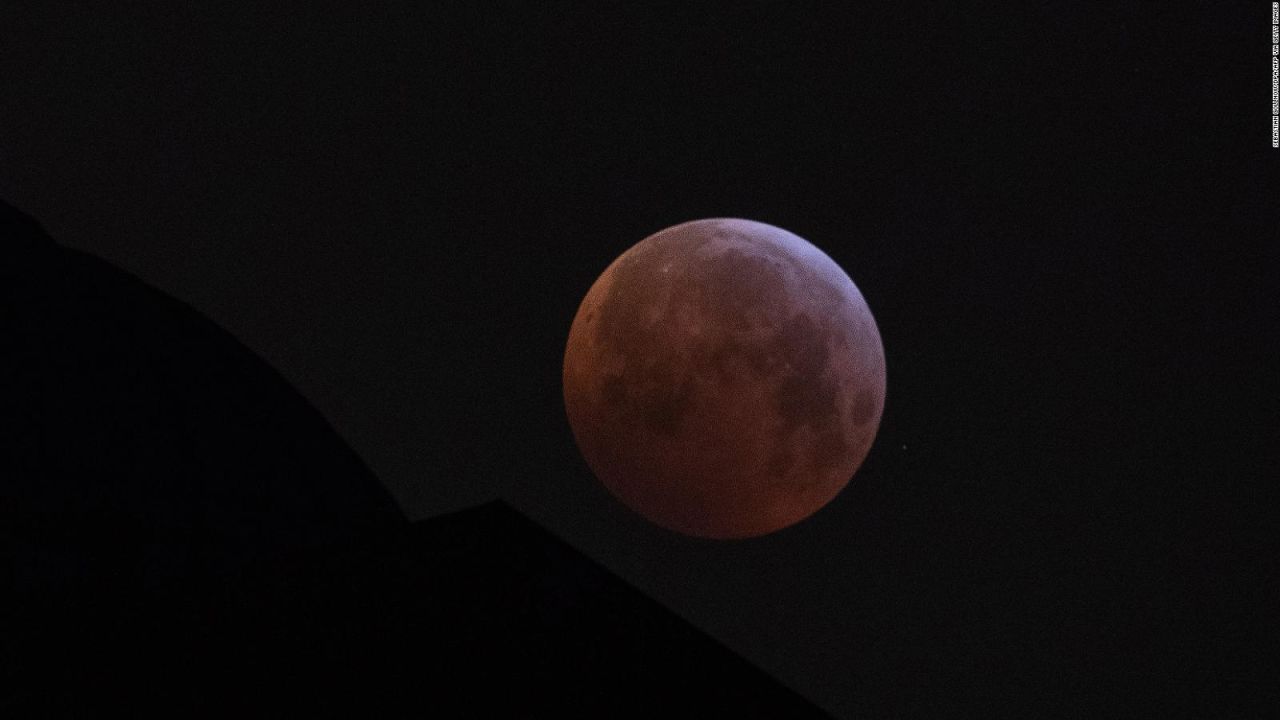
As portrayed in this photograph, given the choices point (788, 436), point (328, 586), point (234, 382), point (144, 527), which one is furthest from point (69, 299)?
point (788, 436)

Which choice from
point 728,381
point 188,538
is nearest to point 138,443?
point 188,538

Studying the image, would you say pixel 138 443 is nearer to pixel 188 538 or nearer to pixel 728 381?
pixel 188 538

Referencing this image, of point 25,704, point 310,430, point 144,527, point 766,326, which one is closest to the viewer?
point 25,704

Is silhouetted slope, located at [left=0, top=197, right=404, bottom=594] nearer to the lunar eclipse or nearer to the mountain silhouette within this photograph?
the mountain silhouette

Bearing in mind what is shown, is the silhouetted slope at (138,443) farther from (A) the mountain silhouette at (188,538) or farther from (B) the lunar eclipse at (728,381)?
(B) the lunar eclipse at (728,381)

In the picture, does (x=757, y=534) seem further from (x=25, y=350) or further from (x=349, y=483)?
(x=25, y=350)

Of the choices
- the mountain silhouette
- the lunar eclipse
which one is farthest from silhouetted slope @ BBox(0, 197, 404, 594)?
the lunar eclipse

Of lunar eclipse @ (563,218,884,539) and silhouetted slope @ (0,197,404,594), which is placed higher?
silhouetted slope @ (0,197,404,594)

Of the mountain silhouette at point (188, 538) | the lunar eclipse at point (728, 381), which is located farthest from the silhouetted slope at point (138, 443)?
→ the lunar eclipse at point (728, 381)
